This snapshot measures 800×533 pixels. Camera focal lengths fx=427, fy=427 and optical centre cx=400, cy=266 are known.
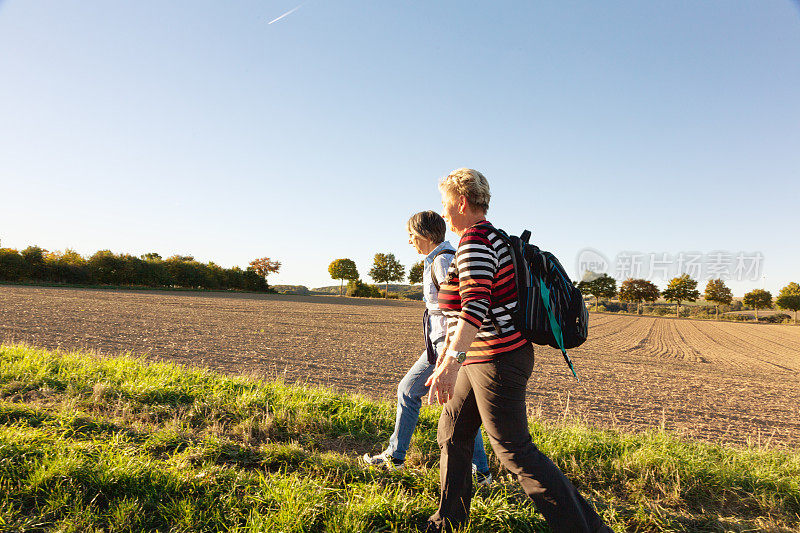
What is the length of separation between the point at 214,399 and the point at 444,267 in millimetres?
3468

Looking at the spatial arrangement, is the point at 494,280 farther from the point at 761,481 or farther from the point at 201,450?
the point at 761,481

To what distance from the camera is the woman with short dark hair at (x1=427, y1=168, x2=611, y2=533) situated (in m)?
2.07

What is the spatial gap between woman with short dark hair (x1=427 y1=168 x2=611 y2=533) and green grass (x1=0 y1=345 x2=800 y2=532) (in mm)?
577

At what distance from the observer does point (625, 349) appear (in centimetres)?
2067

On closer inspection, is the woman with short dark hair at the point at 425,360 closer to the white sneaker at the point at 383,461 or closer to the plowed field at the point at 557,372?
the white sneaker at the point at 383,461

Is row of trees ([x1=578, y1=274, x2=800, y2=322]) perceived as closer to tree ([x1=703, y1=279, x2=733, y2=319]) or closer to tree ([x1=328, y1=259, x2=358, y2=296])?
tree ([x1=703, y1=279, x2=733, y2=319])

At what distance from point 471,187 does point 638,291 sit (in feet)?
375

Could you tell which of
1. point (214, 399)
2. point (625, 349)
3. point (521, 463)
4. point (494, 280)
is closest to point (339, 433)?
point (214, 399)

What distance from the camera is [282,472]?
10.5ft

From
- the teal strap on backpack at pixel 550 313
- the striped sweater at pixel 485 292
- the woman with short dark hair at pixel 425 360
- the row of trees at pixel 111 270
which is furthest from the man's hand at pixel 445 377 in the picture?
the row of trees at pixel 111 270

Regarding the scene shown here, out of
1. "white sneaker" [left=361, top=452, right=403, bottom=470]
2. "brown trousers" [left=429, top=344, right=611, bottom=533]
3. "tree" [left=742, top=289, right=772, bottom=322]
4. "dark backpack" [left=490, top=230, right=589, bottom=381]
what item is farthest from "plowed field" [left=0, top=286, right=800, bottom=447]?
"tree" [left=742, top=289, right=772, bottom=322]

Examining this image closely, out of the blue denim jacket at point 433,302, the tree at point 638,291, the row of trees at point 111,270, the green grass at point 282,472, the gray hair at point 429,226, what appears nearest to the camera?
the green grass at point 282,472

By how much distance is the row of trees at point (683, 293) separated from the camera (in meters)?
87.2

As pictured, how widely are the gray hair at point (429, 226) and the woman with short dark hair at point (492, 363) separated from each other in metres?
0.84
